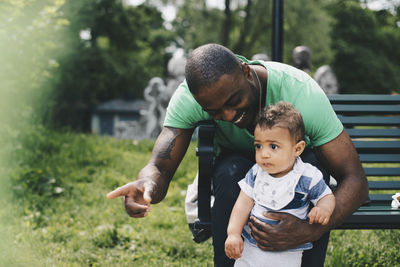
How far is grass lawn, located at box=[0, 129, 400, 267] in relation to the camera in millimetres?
2771

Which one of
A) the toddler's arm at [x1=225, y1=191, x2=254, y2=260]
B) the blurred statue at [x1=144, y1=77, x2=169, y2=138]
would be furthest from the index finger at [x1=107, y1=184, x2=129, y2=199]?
the blurred statue at [x1=144, y1=77, x2=169, y2=138]

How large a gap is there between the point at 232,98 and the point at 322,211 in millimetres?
606

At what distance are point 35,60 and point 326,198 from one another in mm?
4310

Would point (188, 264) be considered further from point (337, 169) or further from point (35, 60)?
point (35, 60)

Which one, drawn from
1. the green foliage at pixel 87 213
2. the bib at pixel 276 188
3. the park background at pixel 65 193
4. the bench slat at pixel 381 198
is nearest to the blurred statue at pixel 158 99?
the park background at pixel 65 193

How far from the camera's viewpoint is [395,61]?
28125 mm

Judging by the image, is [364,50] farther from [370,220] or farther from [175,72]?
[370,220]

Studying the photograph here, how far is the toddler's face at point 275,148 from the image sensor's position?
5.68 ft

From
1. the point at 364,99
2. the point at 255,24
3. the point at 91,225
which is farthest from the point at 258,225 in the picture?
the point at 255,24

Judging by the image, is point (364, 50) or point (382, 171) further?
point (364, 50)

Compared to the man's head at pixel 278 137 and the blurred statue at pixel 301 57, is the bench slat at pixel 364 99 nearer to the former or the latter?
the man's head at pixel 278 137

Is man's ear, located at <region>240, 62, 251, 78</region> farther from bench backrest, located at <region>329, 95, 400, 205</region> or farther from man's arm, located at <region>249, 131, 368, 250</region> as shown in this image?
bench backrest, located at <region>329, 95, 400, 205</region>

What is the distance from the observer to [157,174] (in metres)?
2.04

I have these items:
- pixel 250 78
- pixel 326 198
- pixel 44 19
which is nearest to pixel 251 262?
pixel 326 198
